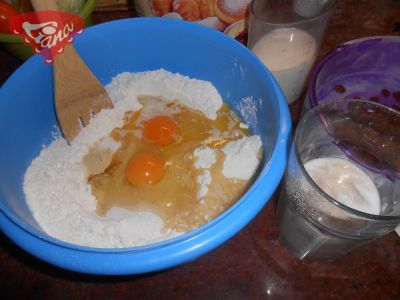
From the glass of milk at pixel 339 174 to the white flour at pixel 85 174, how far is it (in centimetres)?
16

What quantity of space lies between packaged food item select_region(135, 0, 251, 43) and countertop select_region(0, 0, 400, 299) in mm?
606

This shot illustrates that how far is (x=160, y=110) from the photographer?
1.14m

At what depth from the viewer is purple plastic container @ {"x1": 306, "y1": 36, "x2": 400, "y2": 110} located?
0.97 metres

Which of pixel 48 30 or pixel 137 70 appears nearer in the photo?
pixel 48 30

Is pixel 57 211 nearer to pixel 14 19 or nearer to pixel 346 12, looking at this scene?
pixel 14 19

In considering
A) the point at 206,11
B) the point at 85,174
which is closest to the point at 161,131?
the point at 85,174

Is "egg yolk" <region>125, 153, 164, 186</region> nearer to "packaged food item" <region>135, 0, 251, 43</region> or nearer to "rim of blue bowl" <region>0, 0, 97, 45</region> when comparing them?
"packaged food item" <region>135, 0, 251, 43</region>

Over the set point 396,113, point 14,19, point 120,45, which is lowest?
point 396,113

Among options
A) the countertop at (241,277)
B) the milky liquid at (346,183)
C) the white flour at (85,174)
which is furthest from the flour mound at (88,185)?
the milky liquid at (346,183)

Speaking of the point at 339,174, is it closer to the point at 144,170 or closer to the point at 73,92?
the point at 144,170

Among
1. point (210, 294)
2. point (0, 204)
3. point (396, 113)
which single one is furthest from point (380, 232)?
point (0, 204)

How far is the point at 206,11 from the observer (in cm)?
104

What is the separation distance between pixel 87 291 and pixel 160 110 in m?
0.55

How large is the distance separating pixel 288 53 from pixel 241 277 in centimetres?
66
